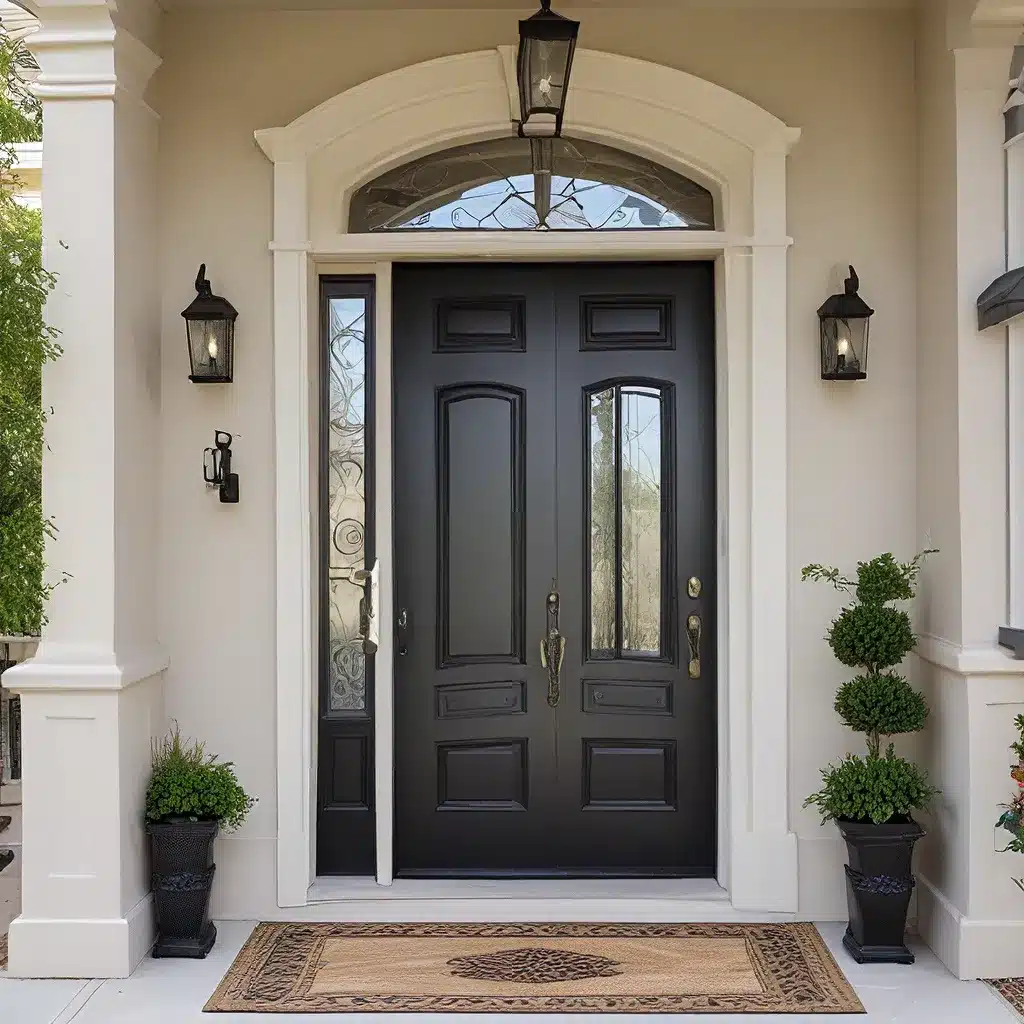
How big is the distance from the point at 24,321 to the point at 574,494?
195 cm

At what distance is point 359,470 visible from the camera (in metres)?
4.22

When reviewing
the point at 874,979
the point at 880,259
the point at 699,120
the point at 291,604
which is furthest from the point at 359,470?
the point at 874,979

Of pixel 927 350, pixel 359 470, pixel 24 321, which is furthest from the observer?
pixel 359 470

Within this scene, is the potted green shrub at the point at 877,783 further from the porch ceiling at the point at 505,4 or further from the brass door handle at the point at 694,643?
the porch ceiling at the point at 505,4

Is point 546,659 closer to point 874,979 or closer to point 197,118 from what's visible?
point 874,979

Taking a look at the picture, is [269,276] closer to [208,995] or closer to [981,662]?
[208,995]

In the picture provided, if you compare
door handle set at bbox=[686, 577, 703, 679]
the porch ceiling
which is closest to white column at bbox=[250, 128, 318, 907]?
the porch ceiling

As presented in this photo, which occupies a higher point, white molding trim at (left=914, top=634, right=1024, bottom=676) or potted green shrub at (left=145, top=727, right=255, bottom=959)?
white molding trim at (left=914, top=634, right=1024, bottom=676)

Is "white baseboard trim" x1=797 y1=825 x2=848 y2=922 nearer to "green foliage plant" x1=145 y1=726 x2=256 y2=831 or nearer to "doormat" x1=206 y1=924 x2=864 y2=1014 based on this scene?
"doormat" x1=206 y1=924 x2=864 y2=1014

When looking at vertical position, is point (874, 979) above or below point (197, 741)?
below

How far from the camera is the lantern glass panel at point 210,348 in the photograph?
12.8ft

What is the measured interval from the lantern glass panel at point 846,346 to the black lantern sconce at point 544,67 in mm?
1178

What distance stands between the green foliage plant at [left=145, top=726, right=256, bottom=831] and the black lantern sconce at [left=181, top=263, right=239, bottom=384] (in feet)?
4.15

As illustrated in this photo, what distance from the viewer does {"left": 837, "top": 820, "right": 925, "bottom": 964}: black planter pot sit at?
11.7 ft
